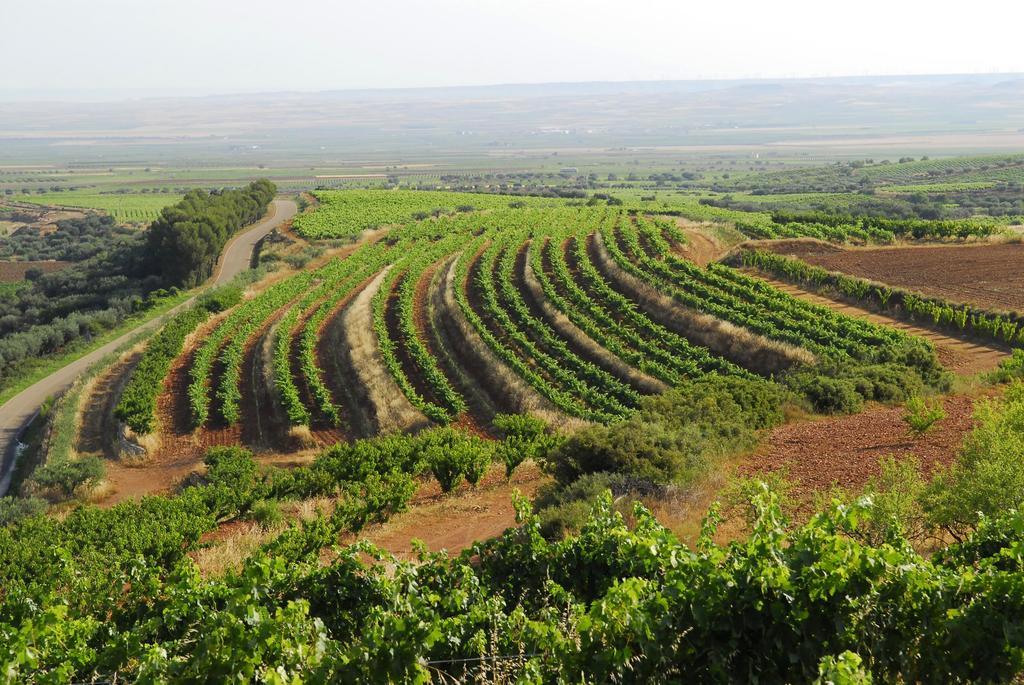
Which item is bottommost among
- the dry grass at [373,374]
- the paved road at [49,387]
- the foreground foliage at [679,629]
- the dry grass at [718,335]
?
the paved road at [49,387]

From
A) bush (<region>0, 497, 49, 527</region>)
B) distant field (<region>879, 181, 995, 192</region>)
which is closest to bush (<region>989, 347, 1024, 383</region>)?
bush (<region>0, 497, 49, 527</region>)

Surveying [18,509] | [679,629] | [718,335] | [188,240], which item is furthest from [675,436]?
[188,240]

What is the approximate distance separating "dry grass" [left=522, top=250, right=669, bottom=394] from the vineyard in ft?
0.32

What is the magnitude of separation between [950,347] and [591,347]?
13.3 m

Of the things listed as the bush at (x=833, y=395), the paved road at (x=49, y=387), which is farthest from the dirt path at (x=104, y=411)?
the bush at (x=833, y=395)

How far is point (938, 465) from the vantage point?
15695 mm

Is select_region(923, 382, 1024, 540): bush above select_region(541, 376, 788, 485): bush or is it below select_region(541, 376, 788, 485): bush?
above

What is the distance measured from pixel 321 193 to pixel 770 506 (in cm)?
9532

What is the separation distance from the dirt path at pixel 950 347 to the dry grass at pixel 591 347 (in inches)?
380

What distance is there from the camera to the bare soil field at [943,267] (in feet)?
113

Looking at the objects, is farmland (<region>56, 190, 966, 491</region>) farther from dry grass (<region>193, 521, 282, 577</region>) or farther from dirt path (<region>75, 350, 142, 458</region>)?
dry grass (<region>193, 521, 282, 577</region>)

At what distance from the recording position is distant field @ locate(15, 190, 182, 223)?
393ft

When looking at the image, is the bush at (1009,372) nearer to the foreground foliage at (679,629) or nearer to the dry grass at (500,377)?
the dry grass at (500,377)

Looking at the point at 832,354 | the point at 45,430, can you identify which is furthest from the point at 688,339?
the point at 45,430
